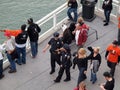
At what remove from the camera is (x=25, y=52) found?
52.5 ft

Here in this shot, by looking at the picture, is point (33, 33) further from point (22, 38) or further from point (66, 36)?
point (66, 36)

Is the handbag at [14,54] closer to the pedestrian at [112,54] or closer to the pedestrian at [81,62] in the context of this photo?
the pedestrian at [81,62]

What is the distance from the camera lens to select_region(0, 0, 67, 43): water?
2466 cm

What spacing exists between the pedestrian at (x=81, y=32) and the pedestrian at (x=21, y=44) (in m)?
1.96

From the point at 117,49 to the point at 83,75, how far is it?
1436 millimetres

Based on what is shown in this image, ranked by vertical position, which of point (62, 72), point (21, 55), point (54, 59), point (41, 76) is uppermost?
point (54, 59)

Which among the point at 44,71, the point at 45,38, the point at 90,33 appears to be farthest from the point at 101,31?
the point at 44,71

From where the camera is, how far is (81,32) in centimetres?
→ 1609

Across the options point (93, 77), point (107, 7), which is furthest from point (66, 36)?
point (107, 7)

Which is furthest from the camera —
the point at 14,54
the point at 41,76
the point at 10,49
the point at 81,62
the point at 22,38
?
the point at 41,76

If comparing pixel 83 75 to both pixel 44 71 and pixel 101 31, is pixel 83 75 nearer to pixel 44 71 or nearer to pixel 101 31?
pixel 44 71

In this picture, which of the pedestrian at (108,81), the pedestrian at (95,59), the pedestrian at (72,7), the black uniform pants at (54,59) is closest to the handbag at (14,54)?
the black uniform pants at (54,59)

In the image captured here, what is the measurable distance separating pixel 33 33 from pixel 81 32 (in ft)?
5.86

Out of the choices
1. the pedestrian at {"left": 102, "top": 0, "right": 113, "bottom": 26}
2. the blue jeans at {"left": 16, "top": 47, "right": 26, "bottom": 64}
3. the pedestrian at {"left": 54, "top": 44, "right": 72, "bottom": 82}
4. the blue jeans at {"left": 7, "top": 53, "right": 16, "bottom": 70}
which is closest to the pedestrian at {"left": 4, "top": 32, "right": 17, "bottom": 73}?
the blue jeans at {"left": 7, "top": 53, "right": 16, "bottom": 70}
